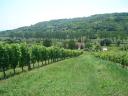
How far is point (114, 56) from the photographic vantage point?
119 metres

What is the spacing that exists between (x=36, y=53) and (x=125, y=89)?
64.7 meters

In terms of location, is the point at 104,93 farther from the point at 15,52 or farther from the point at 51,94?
the point at 15,52

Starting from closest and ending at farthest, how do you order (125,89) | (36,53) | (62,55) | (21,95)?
(21,95)
(125,89)
(36,53)
(62,55)

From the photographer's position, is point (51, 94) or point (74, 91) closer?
point (51, 94)

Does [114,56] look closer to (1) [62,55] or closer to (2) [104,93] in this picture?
(1) [62,55]

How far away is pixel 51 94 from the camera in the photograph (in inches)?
1364

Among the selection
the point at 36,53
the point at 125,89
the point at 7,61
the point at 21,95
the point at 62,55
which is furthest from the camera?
the point at 62,55

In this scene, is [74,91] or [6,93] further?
[74,91]

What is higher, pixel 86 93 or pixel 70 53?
pixel 86 93

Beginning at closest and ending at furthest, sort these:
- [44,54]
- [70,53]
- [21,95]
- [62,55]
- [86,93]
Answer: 1. [21,95]
2. [86,93]
3. [44,54]
4. [62,55]
5. [70,53]

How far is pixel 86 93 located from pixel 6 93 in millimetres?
9902

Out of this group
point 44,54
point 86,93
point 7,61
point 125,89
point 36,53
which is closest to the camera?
point 86,93

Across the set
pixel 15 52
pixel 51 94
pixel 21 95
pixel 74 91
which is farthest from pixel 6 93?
pixel 15 52

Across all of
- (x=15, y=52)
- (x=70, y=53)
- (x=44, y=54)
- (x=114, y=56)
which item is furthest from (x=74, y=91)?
(x=70, y=53)
